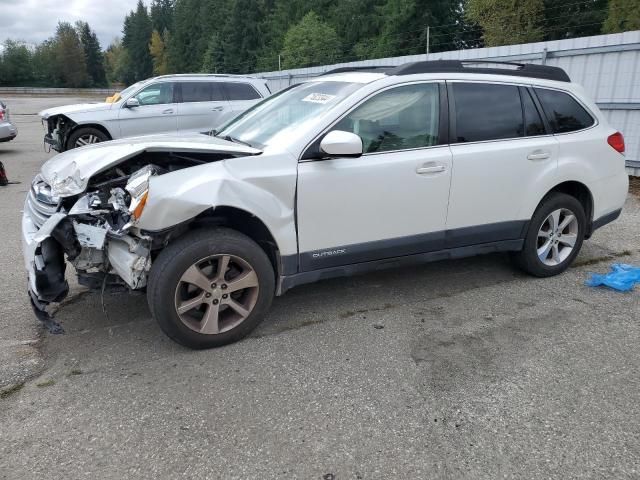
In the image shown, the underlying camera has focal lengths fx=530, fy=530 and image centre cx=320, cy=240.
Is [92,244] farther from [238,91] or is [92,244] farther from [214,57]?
[214,57]

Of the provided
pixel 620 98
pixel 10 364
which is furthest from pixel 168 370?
pixel 620 98

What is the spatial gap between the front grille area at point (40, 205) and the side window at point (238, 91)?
771 centimetres

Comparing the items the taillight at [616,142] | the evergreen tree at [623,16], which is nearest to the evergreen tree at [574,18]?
the evergreen tree at [623,16]

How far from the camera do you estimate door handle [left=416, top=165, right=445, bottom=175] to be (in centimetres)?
390

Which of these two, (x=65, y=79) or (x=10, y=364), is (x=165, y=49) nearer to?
(x=65, y=79)

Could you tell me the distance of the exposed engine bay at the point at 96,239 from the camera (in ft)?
10.4

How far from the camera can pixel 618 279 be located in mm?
4547

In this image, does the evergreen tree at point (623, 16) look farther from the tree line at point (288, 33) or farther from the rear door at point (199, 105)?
the rear door at point (199, 105)

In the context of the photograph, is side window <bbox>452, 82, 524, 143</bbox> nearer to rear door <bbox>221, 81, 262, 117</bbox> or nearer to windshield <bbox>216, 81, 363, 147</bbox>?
windshield <bbox>216, 81, 363, 147</bbox>

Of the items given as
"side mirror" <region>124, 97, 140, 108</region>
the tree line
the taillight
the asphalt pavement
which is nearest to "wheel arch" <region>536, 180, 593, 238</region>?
the taillight

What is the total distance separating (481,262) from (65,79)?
372 ft

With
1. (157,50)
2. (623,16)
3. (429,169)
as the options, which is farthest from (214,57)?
(429,169)

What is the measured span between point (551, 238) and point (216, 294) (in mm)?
3055

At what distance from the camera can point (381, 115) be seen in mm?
3863
